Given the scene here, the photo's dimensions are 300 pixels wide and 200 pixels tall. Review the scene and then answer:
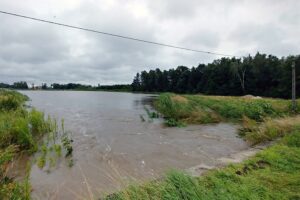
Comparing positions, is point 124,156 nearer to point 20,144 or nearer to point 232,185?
point 20,144

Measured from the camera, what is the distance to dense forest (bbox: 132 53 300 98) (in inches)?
1623

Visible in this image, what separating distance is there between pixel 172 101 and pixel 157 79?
73.9 m

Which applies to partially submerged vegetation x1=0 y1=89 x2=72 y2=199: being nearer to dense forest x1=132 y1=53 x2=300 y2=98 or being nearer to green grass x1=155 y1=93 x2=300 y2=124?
green grass x1=155 y1=93 x2=300 y2=124

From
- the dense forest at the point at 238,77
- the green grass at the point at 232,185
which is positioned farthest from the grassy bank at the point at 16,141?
the dense forest at the point at 238,77

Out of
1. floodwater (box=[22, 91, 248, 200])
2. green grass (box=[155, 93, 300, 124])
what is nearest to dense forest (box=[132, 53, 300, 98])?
green grass (box=[155, 93, 300, 124])

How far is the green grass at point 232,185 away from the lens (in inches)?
133

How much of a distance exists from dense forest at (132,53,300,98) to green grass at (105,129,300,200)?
24.9 meters

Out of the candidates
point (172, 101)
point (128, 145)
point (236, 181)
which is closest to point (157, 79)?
point (172, 101)

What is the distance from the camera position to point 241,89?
5362 cm

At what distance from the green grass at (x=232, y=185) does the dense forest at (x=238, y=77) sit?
24.9 meters

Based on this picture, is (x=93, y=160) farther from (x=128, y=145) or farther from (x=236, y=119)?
(x=236, y=119)

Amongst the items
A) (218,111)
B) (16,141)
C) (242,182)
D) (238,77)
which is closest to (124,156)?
(16,141)

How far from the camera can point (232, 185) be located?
12.4ft

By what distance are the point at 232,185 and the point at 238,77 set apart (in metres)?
54.1
